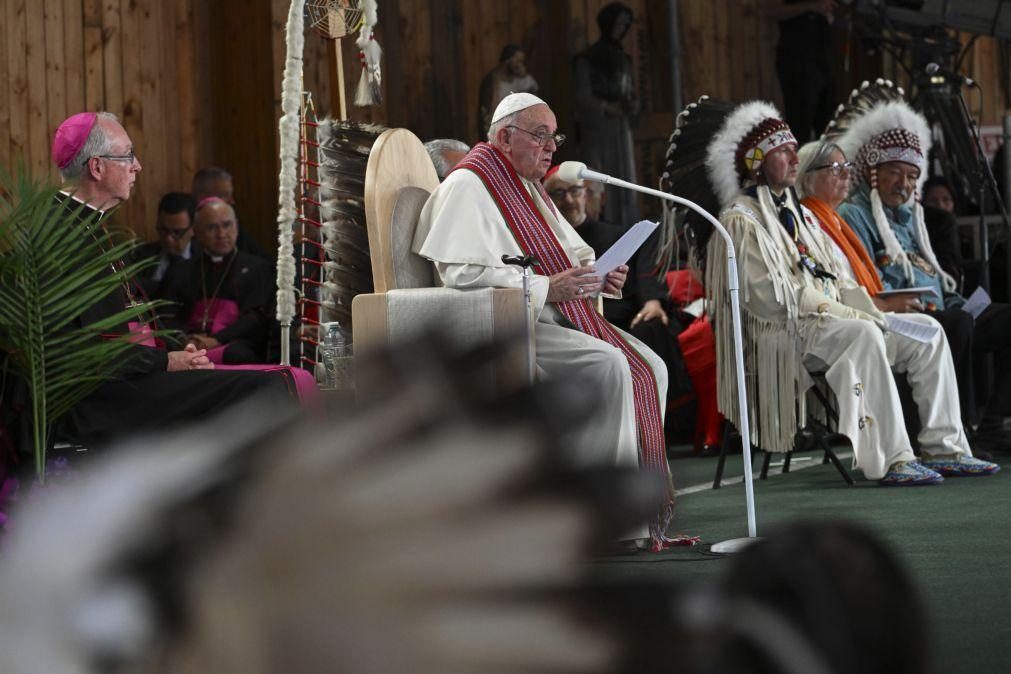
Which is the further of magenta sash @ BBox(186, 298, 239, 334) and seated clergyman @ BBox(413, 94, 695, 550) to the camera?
magenta sash @ BBox(186, 298, 239, 334)

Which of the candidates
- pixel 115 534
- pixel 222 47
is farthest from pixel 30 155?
pixel 115 534

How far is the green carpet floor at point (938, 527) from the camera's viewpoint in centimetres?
207

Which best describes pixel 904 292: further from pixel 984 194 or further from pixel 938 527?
pixel 984 194

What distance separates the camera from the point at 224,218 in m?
5.65

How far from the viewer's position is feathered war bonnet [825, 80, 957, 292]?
209 inches

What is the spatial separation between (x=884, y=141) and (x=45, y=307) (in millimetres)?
3602

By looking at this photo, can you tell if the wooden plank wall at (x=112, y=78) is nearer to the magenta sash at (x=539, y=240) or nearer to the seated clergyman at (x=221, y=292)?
the seated clergyman at (x=221, y=292)

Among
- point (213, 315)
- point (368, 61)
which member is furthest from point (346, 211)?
point (213, 315)

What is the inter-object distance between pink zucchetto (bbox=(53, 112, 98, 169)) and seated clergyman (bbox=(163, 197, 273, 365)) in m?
1.94

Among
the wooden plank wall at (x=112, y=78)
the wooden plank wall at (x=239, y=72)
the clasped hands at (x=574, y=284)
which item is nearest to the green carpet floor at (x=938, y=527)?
the clasped hands at (x=574, y=284)

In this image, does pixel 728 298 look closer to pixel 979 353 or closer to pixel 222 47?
pixel 979 353

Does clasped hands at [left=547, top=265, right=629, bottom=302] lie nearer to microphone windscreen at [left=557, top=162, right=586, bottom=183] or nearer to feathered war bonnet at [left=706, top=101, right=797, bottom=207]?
microphone windscreen at [left=557, top=162, right=586, bottom=183]

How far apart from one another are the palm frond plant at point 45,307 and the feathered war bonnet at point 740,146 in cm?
241

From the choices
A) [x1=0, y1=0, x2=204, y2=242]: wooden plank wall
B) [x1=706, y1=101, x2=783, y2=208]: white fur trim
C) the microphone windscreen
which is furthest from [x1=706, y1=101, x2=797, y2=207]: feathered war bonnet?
[x1=0, y1=0, x2=204, y2=242]: wooden plank wall
